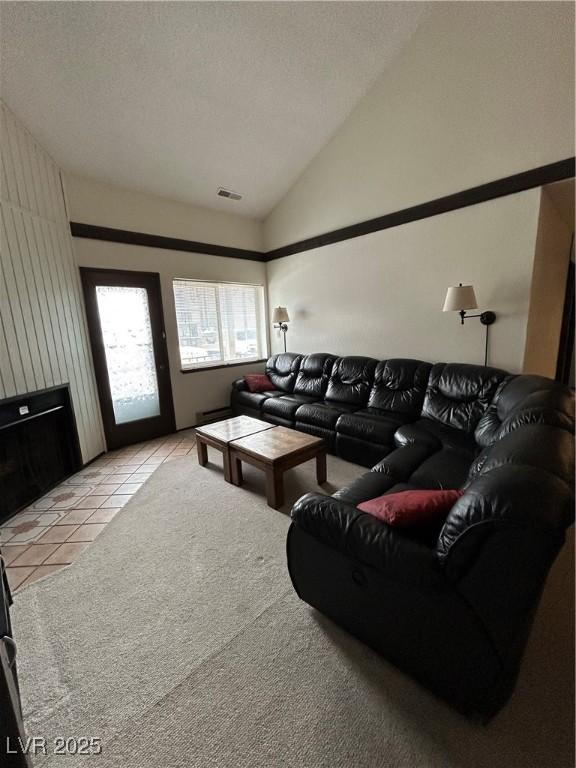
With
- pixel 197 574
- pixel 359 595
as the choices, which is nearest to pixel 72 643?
pixel 197 574

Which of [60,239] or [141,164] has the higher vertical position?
[141,164]


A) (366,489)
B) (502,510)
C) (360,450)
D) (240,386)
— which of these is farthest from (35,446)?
(502,510)

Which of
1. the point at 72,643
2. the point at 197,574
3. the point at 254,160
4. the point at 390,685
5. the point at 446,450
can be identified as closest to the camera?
the point at 390,685

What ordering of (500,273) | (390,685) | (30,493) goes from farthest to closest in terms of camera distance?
1. (500,273)
2. (30,493)
3. (390,685)

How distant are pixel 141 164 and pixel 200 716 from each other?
4.60 meters

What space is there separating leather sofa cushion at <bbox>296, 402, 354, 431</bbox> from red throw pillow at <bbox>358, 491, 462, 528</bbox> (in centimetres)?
205

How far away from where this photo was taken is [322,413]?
3.51 meters

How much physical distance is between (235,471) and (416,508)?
6.36 feet

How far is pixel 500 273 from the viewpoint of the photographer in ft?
9.89

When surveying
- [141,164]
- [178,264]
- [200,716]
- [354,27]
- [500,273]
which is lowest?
[200,716]

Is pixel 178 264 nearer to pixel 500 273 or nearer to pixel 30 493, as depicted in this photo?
pixel 30 493

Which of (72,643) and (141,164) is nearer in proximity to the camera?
(72,643)

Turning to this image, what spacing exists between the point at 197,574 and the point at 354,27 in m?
4.56

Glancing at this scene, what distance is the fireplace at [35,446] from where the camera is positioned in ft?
8.32
